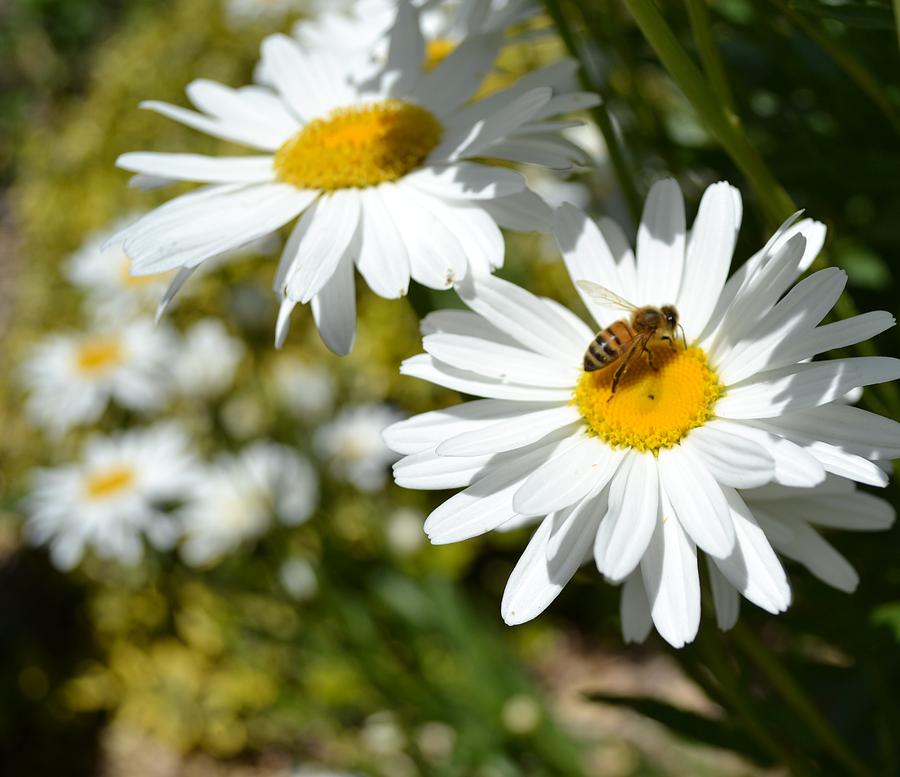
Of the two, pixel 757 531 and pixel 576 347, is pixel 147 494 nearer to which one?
pixel 576 347

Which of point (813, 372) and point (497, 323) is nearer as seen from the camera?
point (813, 372)

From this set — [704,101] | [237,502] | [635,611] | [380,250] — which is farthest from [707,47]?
[237,502]

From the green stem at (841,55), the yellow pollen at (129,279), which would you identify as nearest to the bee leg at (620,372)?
the green stem at (841,55)

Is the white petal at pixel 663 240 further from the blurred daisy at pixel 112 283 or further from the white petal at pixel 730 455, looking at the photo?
the blurred daisy at pixel 112 283

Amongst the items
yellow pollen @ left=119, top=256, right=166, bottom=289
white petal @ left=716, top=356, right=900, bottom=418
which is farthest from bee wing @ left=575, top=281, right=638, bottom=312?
yellow pollen @ left=119, top=256, right=166, bottom=289

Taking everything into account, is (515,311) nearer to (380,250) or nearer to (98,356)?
(380,250)

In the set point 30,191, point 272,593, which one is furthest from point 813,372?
point 30,191
